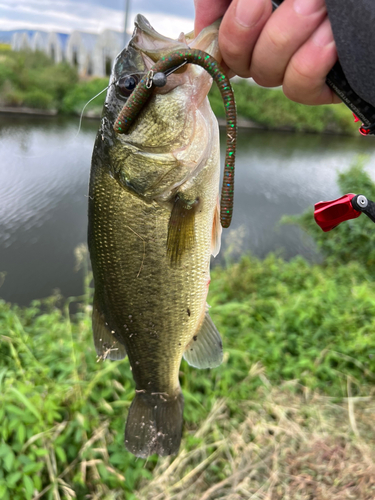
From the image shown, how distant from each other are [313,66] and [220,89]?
12.3 inches

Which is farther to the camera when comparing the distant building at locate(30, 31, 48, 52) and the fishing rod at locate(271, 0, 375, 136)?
the distant building at locate(30, 31, 48, 52)

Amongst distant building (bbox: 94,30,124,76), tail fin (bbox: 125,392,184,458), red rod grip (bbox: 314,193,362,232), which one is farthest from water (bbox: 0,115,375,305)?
distant building (bbox: 94,30,124,76)

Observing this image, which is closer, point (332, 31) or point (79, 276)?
point (332, 31)

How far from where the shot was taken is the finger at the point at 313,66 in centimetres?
96

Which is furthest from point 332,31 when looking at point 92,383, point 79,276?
point 79,276

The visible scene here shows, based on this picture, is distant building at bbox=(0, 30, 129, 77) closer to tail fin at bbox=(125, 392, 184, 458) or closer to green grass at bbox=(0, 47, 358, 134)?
green grass at bbox=(0, 47, 358, 134)

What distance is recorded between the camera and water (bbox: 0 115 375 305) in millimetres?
7766

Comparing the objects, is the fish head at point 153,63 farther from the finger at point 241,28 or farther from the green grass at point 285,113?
the green grass at point 285,113

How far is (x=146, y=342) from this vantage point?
4.80 ft

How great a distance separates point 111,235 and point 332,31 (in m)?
1.01

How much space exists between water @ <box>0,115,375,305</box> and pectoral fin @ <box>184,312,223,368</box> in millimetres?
5250

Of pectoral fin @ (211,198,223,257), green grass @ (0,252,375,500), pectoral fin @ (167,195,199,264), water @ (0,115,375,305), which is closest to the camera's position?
pectoral fin @ (167,195,199,264)

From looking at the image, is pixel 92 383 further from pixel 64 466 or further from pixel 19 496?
pixel 19 496

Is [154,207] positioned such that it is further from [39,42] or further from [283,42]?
[39,42]
